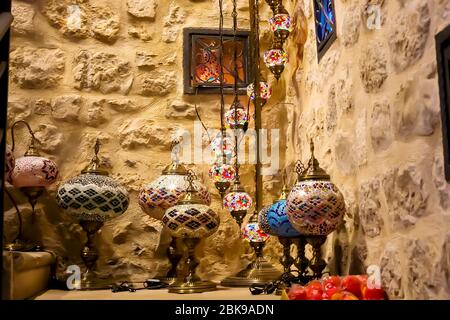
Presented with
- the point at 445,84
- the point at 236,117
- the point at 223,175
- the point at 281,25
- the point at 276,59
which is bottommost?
the point at 223,175

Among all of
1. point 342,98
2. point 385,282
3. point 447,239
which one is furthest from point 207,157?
point 447,239

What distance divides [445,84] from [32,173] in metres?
1.56

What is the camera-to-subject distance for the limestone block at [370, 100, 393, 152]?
142 centimetres

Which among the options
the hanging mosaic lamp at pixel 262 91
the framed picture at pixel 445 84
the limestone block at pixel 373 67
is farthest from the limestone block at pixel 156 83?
the framed picture at pixel 445 84

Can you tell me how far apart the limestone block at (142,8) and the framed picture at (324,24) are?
0.84 meters

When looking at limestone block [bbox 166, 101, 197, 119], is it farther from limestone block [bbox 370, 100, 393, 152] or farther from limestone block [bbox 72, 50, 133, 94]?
limestone block [bbox 370, 100, 393, 152]

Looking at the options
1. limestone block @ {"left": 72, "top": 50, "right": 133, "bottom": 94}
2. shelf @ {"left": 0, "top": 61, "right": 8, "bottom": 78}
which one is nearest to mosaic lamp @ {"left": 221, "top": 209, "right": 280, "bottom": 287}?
limestone block @ {"left": 72, "top": 50, "right": 133, "bottom": 94}

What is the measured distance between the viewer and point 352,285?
1337mm

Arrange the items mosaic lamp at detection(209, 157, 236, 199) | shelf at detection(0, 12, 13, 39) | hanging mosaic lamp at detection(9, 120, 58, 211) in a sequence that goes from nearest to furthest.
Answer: shelf at detection(0, 12, 13, 39) < hanging mosaic lamp at detection(9, 120, 58, 211) < mosaic lamp at detection(209, 157, 236, 199)

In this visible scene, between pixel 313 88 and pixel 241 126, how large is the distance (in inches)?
13.2

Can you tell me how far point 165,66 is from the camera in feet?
8.31

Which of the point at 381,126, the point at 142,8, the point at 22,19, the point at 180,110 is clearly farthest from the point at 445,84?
the point at 22,19

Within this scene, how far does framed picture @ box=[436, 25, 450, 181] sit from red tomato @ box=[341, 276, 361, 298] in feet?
1.31

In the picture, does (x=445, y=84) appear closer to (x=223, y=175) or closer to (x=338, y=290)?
(x=338, y=290)
